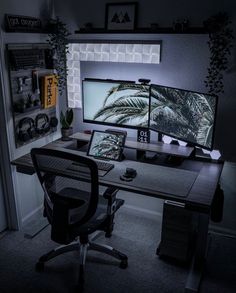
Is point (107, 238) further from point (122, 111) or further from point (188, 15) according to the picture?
point (188, 15)

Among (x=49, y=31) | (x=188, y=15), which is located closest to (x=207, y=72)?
(x=188, y=15)

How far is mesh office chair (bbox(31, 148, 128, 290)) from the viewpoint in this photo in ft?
6.02

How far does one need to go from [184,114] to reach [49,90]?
1168 millimetres

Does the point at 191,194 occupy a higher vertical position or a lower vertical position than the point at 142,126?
lower

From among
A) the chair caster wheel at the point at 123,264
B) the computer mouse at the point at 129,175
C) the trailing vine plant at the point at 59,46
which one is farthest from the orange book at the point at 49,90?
the chair caster wheel at the point at 123,264

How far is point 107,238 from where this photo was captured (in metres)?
2.61

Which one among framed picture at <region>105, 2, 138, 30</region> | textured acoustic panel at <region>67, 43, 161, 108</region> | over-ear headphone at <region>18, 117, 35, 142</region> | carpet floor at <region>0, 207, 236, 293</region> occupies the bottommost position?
carpet floor at <region>0, 207, 236, 293</region>

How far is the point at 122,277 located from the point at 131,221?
0.71m

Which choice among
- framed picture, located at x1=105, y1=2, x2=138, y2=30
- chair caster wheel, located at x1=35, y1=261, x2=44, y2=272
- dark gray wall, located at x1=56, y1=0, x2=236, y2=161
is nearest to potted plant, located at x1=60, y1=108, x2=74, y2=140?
dark gray wall, located at x1=56, y1=0, x2=236, y2=161

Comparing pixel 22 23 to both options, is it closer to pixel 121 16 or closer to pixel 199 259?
pixel 121 16

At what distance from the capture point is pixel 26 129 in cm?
258

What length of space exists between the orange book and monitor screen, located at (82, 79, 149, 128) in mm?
300

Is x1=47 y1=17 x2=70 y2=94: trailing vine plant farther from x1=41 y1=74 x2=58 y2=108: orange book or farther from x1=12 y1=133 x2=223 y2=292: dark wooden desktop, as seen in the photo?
x1=12 y1=133 x2=223 y2=292: dark wooden desktop

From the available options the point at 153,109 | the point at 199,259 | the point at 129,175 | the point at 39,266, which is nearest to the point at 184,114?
the point at 153,109
